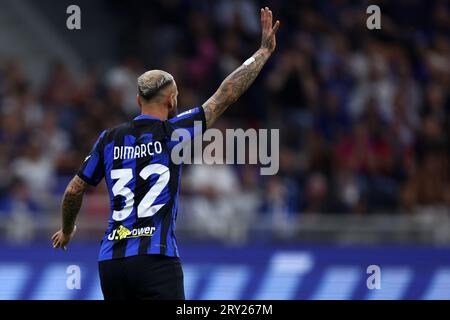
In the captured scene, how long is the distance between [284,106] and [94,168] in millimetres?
7334

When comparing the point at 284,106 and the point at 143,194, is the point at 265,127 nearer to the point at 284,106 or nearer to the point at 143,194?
the point at 284,106

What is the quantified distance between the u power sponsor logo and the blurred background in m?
4.74

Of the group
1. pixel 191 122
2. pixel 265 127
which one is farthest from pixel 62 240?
pixel 265 127

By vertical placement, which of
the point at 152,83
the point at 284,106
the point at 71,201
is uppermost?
the point at 284,106

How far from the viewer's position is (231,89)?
21.2 feet

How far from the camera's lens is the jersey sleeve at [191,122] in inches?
246

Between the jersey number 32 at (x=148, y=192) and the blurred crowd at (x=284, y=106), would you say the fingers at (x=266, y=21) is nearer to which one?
the jersey number 32 at (x=148, y=192)

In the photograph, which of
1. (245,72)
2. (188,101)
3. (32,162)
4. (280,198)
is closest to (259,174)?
(280,198)

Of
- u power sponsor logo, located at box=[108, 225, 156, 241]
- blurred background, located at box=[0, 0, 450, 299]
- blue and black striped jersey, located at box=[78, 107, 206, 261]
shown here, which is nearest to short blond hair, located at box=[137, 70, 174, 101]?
blue and black striped jersey, located at box=[78, 107, 206, 261]

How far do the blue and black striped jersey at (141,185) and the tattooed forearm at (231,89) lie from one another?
0.45 feet

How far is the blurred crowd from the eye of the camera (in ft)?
39.2

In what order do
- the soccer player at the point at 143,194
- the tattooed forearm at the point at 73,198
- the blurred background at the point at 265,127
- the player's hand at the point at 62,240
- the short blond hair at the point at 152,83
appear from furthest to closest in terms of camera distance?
1. the blurred background at the point at 265,127
2. the player's hand at the point at 62,240
3. the tattooed forearm at the point at 73,198
4. the short blond hair at the point at 152,83
5. the soccer player at the point at 143,194

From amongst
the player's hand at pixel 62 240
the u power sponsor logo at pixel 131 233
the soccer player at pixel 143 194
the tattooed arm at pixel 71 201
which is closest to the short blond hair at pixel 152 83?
the soccer player at pixel 143 194

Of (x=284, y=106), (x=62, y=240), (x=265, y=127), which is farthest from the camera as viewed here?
(x=284, y=106)
